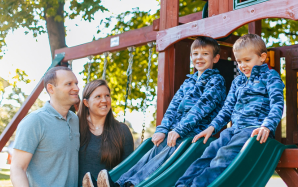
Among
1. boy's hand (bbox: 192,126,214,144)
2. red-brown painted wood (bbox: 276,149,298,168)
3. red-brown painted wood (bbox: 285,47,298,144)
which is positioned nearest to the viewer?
red-brown painted wood (bbox: 276,149,298,168)

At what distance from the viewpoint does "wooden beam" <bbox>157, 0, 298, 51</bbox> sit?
3.08 metres

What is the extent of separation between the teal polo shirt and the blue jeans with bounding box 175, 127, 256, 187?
117cm

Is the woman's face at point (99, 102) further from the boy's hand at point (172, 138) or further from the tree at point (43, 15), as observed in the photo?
the tree at point (43, 15)

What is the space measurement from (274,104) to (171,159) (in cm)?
98

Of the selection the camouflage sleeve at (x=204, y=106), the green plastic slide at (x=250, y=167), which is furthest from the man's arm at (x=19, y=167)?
the camouflage sleeve at (x=204, y=106)

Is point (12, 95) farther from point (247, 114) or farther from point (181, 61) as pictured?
point (247, 114)

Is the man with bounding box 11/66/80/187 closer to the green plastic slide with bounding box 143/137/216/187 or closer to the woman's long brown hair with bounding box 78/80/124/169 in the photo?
the woman's long brown hair with bounding box 78/80/124/169

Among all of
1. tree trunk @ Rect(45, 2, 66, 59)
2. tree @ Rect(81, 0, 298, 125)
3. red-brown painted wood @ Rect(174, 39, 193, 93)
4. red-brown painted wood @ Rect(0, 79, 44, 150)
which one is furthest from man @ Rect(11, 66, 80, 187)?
tree @ Rect(81, 0, 298, 125)

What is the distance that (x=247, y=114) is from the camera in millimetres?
2900

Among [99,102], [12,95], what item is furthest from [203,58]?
[12,95]

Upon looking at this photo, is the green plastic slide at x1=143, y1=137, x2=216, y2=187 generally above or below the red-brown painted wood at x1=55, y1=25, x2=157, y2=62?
below

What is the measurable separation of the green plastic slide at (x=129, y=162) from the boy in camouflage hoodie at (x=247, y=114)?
717mm

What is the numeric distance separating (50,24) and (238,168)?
23.2ft

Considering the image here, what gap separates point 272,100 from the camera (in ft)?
8.93
